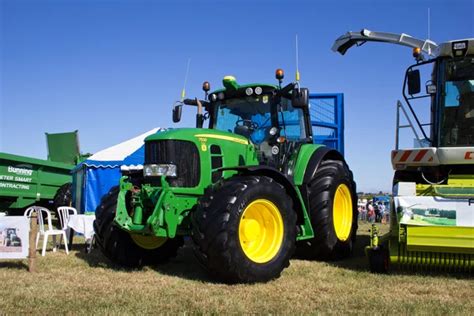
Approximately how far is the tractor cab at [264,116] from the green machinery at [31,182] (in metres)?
8.60

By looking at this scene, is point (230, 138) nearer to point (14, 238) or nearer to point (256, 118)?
point (256, 118)

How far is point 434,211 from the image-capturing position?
551 centimetres

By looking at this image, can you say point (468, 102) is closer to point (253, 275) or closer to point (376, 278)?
point (376, 278)

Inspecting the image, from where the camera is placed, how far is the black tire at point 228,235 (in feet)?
16.5

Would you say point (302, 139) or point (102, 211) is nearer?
point (102, 211)

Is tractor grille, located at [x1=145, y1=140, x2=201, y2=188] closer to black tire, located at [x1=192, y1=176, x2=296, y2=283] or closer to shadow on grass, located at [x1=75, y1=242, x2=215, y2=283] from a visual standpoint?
black tire, located at [x1=192, y1=176, x2=296, y2=283]

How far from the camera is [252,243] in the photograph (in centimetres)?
566

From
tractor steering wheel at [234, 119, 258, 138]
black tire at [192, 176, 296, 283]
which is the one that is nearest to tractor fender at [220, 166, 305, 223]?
black tire at [192, 176, 296, 283]

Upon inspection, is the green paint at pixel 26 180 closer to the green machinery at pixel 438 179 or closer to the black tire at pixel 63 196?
the black tire at pixel 63 196

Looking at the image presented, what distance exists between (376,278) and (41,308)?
11.5ft

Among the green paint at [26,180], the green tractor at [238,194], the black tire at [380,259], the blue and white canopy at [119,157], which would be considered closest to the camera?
the green tractor at [238,194]

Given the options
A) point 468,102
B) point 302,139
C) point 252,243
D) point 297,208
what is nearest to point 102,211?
point 252,243

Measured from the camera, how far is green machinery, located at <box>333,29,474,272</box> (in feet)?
17.7

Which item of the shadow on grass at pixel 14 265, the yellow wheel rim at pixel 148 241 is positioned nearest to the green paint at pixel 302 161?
the yellow wheel rim at pixel 148 241
